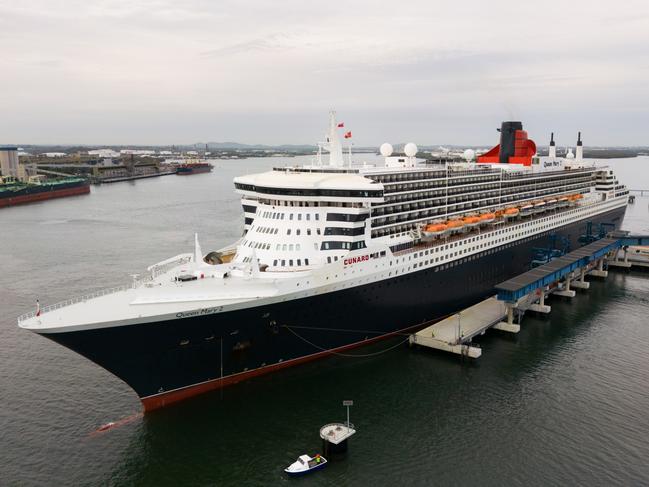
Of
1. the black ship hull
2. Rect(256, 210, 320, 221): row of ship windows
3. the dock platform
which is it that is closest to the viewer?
the black ship hull

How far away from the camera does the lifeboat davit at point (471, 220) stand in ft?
104

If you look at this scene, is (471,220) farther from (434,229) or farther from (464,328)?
(464,328)

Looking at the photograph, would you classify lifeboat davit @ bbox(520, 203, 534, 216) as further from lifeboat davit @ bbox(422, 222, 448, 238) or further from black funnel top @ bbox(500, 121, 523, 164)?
lifeboat davit @ bbox(422, 222, 448, 238)

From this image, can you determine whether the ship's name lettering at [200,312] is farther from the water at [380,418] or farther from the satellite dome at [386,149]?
the satellite dome at [386,149]

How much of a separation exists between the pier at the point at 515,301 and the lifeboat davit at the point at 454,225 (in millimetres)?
4195

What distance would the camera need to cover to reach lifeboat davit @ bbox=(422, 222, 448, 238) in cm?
2894

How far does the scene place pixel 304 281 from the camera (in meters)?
21.9

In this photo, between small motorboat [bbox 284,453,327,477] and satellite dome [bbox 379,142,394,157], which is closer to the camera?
small motorboat [bbox 284,453,327,477]

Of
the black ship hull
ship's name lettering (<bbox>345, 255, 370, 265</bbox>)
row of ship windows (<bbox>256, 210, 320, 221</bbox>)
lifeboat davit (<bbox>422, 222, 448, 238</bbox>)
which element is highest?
row of ship windows (<bbox>256, 210, 320, 221</bbox>)

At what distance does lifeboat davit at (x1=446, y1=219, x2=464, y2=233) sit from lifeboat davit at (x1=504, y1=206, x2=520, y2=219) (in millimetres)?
6499

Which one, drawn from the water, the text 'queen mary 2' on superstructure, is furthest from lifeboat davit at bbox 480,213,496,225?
the water

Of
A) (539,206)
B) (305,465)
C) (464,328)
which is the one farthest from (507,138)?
(305,465)

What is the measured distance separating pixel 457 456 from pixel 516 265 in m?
22.2

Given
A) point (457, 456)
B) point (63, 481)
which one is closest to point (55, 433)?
point (63, 481)
